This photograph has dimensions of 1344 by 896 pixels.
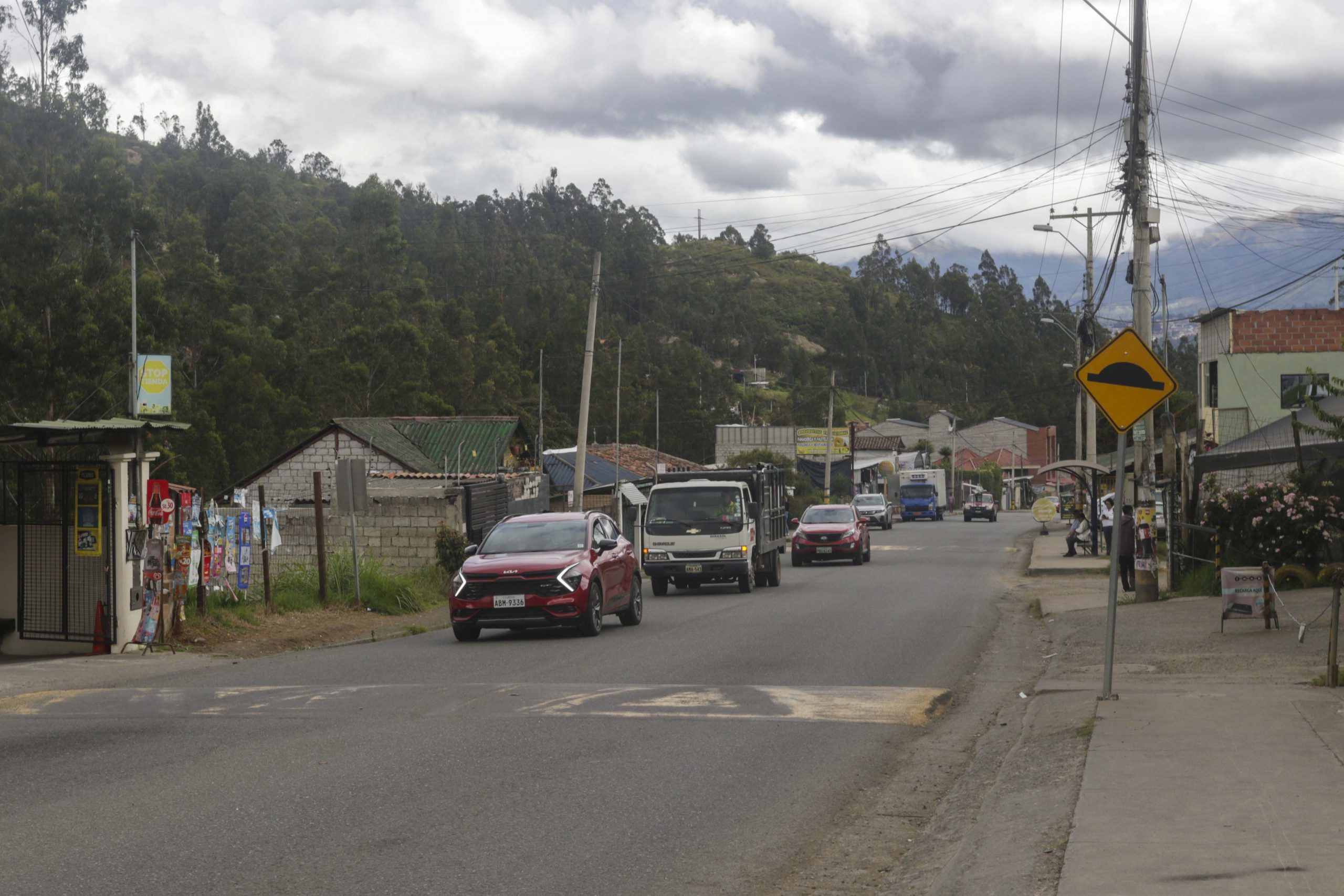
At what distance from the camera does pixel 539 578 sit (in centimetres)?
1664

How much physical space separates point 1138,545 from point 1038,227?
2315 cm

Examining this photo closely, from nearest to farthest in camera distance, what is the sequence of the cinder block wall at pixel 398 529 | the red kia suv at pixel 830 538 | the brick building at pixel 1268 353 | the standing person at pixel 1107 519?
the cinder block wall at pixel 398 529 < the red kia suv at pixel 830 538 < the standing person at pixel 1107 519 < the brick building at pixel 1268 353

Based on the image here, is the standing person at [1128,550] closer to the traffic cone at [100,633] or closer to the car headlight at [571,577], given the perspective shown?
the car headlight at [571,577]

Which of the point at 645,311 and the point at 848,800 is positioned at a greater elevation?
the point at 645,311

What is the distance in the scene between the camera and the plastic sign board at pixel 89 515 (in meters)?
14.8

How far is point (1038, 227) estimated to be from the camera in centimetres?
4281

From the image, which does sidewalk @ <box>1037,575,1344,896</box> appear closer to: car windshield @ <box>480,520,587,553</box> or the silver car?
car windshield @ <box>480,520,587,553</box>

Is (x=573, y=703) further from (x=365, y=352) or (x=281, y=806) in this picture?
(x=365, y=352)

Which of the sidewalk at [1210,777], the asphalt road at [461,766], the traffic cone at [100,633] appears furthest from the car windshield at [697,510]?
the traffic cone at [100,633]

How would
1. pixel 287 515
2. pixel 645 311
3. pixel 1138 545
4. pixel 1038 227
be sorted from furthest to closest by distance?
pixel 645 311 < pixel 1038 227 < pixel 287 515 < pixel 1138 545

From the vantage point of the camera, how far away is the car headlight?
658 inches

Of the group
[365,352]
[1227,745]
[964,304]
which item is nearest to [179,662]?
[1227,745]

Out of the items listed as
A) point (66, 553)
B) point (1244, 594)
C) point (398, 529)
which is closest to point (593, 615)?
point (66, 553)

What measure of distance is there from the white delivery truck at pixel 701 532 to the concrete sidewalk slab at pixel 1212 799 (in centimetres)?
1578
